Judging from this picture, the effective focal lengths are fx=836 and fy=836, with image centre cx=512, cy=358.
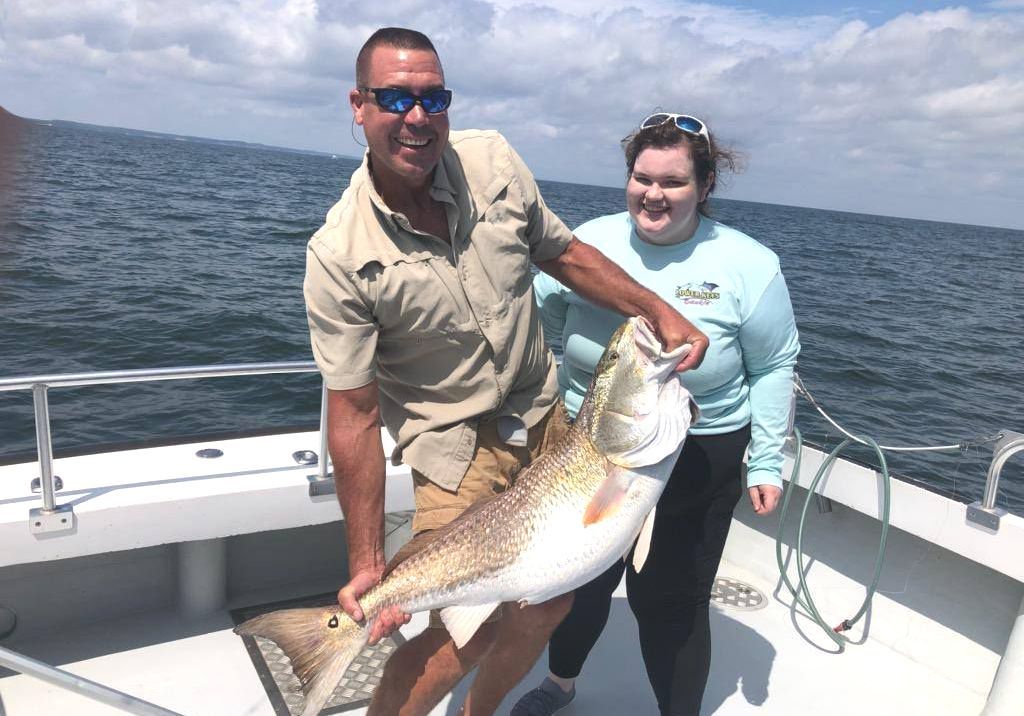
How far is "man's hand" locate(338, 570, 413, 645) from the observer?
271 centimetres

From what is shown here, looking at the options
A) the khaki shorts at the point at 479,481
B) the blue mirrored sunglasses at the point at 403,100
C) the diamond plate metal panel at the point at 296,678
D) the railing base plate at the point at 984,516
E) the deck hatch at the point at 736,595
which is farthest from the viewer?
the deck hatch at the point at 736,595

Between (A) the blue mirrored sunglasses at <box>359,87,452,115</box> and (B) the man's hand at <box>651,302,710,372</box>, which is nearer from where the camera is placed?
(A) the blue mirrored sunglasses at <box>359,87,452,115</box>

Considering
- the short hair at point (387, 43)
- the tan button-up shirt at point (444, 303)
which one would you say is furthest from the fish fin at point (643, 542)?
the short hair at point (387, 43)

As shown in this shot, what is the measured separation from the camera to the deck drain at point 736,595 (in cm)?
500

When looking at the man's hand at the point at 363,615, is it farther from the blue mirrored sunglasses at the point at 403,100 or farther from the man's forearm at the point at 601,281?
the blue mirrored sunglasses at the point at 403,100

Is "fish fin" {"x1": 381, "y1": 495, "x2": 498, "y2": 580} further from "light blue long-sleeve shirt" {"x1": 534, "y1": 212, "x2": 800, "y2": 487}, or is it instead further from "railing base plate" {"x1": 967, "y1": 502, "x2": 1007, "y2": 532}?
"railing base plate" {"x1": 967, "y1": 502, "x2": 1007, "y2": 532}

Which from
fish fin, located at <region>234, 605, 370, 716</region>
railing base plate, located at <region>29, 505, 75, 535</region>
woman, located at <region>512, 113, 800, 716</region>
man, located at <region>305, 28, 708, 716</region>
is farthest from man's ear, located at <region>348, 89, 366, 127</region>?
railing base plate, located at <region>29, 505, 75, 535</region>

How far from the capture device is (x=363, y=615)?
8.95ft

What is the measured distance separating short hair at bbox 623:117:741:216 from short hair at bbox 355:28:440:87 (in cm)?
87

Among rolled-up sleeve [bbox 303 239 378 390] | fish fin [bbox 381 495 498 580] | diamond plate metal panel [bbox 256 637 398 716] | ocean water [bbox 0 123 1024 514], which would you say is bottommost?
ocean water [bbox 0 123 1024 514]

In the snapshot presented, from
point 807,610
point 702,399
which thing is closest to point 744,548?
point 807,610

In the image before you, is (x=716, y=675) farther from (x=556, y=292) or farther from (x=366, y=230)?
(x=366, y=230)

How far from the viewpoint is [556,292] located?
11.4 ft

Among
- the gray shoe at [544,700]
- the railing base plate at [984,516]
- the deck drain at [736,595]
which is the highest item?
the railing base plate at [984,516]
